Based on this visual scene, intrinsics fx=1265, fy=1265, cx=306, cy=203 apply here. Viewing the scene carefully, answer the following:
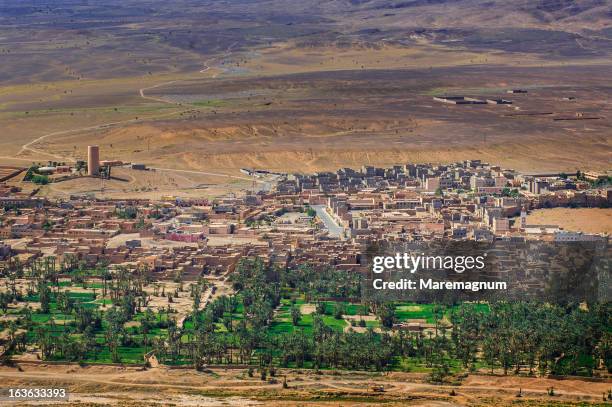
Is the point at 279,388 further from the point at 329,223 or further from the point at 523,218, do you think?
the point at 523,218

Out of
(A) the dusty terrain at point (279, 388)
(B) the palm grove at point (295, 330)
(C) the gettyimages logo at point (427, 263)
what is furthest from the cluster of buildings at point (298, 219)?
(A) the dusty terrain at point (279, 388)

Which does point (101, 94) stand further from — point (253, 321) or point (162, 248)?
point (253, 321)

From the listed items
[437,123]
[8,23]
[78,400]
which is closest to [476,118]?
[437,123]

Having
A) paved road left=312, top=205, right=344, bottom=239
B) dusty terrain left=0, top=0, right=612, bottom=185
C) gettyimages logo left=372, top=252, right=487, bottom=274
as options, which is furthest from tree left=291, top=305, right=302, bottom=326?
dusty terrain left=0, top=0, right=612, bottom=185

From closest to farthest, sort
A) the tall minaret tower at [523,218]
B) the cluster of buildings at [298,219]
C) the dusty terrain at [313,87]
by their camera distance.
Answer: the cluster of buildings at [298,219], the tall minaret tower at [523,218], the dusty terrain at [313,87]

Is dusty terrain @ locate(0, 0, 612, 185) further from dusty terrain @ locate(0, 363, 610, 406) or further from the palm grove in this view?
dusty terrain @ locate(0, 363, 610, 406)
